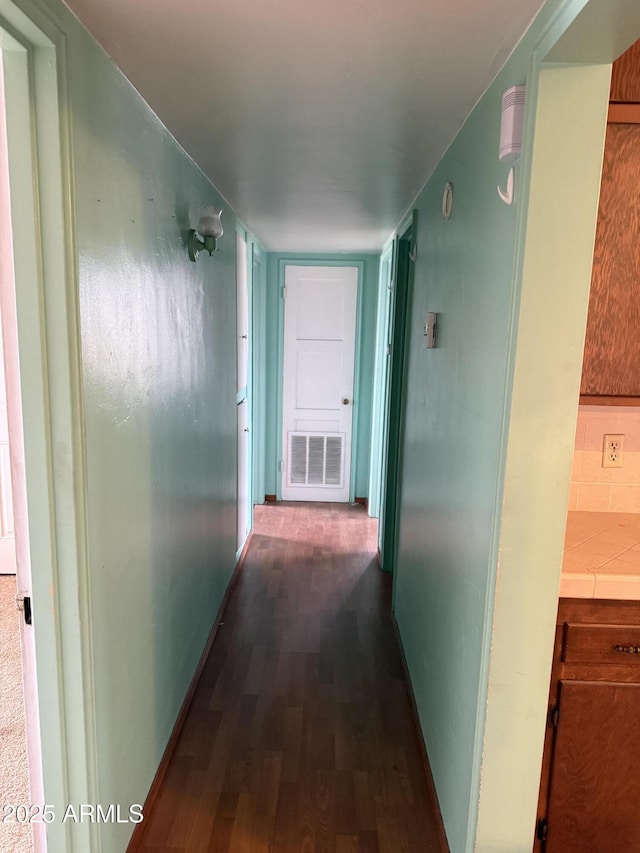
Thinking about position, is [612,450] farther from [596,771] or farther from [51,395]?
[51,395]

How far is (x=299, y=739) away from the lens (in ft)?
7.23

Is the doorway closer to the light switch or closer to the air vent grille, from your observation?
the light switch

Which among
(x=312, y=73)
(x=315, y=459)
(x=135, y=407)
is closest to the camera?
(x=312, y=73)

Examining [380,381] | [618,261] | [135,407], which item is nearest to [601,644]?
[618,261]

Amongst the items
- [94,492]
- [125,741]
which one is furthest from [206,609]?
[94,492]

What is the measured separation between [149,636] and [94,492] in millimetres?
679

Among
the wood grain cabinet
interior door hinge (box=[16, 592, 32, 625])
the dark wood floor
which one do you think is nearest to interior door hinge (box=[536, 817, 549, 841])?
the wood grain cabinet

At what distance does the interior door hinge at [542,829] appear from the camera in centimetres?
155

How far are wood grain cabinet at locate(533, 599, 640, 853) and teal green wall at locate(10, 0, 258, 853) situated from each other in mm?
1155

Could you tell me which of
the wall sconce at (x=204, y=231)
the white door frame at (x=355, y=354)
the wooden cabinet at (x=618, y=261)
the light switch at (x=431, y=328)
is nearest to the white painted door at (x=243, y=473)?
the white door frame at (x=355, y=354)

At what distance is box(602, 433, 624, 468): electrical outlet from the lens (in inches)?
75.4

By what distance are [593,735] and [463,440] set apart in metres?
0.84

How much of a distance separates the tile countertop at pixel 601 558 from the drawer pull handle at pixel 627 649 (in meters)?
0.14

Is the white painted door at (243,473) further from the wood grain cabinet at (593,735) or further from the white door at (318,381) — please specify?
the wood grain cabinet at (593,735)
